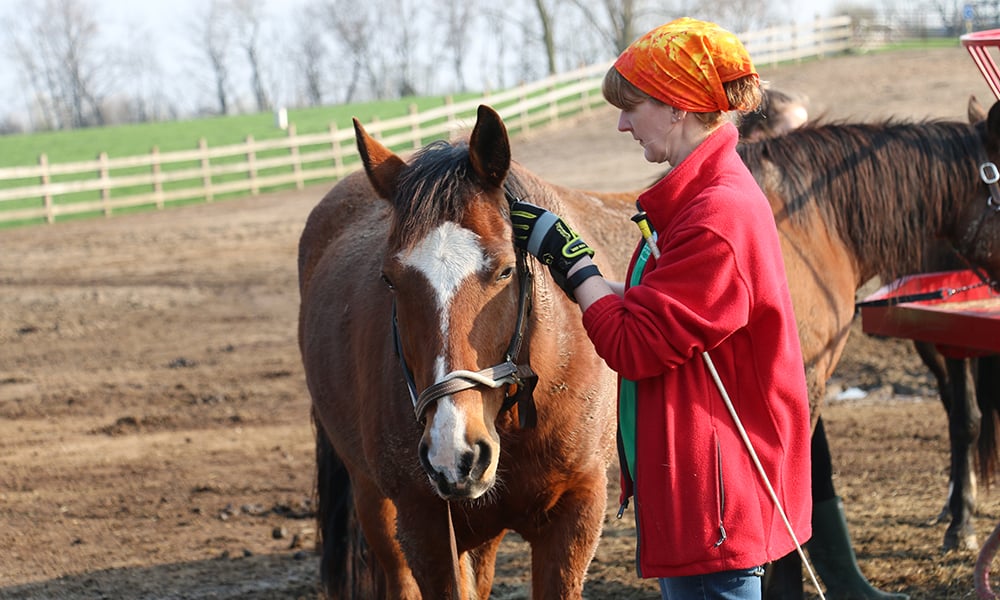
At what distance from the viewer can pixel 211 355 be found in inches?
382

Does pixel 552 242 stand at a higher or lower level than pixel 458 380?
higher

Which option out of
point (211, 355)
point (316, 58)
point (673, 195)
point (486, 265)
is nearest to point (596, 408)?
point (486, 265)

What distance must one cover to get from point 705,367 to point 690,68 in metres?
0.62

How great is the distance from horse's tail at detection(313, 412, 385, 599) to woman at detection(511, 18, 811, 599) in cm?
234

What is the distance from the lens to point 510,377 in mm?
2406

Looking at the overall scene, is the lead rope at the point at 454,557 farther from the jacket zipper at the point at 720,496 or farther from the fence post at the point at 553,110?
the fence post at the point at 553,110

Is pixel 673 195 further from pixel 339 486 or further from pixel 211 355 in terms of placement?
pixel 211 355

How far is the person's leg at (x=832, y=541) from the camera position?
4371 millimetres

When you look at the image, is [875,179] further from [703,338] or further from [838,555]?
[703,338]

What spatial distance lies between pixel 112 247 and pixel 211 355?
657cm

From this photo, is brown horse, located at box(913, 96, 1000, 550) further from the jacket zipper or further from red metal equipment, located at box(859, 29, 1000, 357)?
the jacket zipper

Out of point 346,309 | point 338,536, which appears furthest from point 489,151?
point 338,536

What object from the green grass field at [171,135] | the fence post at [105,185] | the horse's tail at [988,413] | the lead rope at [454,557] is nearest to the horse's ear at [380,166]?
the lead rope at [454,557]

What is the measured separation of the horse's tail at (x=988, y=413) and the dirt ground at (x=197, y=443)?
310 millimetres
